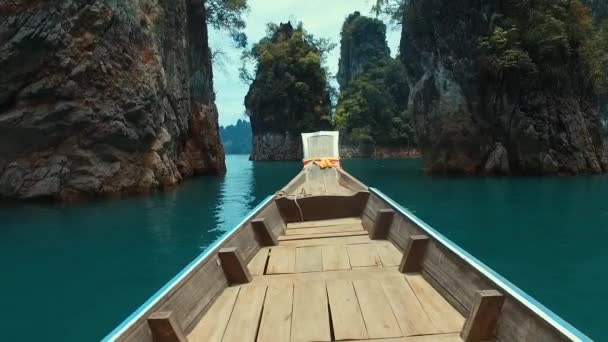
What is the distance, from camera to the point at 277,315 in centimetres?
341

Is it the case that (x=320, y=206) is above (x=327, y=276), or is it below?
above

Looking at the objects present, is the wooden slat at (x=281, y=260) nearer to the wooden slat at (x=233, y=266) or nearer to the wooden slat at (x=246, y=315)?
the wooden slat at (x=233, y=266)

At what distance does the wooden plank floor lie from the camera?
3.07m

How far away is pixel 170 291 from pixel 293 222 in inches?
165

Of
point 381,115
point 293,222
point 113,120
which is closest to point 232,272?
point 293,222

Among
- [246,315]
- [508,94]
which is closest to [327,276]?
[246,315]

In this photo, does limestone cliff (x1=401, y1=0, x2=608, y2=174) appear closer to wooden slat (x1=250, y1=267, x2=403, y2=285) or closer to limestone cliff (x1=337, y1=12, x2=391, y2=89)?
wooden slat (x1=250, y1=267, x2=403, y2=285)

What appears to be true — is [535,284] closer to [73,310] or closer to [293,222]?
[293,222]

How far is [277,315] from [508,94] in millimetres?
30611

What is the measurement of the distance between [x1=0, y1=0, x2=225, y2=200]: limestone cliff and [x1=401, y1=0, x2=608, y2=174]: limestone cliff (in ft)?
64.1

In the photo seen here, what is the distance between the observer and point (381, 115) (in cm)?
7238

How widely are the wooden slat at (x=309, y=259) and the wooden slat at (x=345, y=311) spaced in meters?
0.54

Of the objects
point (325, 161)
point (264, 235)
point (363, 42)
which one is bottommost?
point (264, 235)

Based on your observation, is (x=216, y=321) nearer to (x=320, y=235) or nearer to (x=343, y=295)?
(x=343, y=295)
